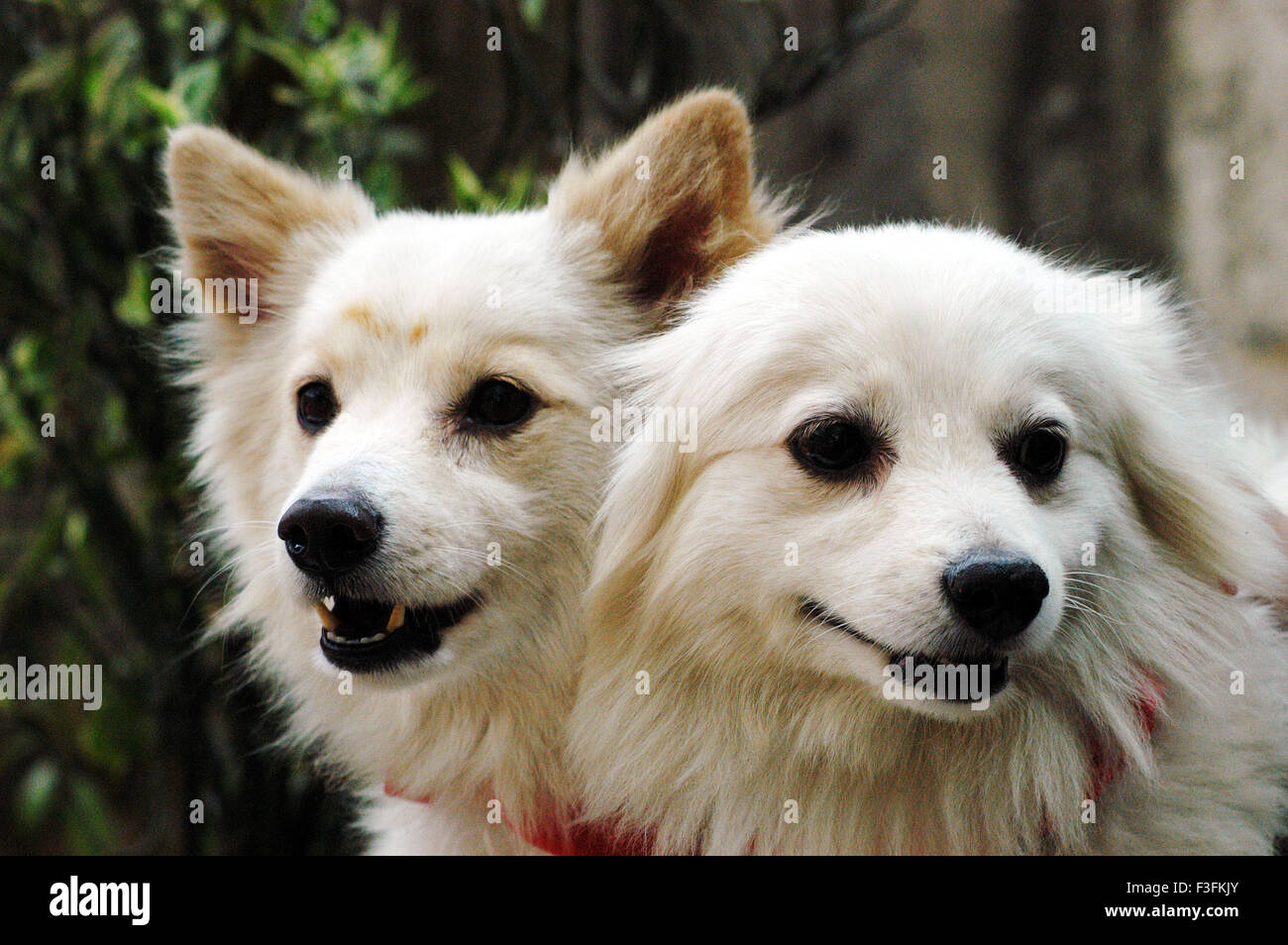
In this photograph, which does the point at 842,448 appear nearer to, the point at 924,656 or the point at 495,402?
the point at 924,656

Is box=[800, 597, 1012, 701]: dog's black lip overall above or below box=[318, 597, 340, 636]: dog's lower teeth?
above

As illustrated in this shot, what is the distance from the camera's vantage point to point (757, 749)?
1.88m

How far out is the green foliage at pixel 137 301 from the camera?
130 inches

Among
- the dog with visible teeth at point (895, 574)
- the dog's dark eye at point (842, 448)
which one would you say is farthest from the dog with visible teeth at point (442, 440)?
the dog's dark eye at point (842, 448)

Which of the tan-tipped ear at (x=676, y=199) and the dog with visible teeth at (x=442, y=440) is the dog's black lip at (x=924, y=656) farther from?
the tan-tipped ear at (x=676, y=199)

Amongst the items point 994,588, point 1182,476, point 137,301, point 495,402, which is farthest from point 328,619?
point 137,301

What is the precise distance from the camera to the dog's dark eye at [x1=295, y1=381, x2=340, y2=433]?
7.43 feet

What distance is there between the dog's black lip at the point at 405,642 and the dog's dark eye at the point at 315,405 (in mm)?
422

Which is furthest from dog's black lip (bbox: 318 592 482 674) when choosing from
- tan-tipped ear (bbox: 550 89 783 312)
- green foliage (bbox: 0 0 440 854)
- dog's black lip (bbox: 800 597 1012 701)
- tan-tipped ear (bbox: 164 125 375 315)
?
green foliage (bbox: 0 0 440 854)

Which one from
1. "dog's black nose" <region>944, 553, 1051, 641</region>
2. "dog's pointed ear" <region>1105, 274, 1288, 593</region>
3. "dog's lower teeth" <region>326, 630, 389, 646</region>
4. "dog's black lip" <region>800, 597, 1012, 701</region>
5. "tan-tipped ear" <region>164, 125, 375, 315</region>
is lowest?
"dog's lower teeth" <region>326, 630, 389, 646</region>

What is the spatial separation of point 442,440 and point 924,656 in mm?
903

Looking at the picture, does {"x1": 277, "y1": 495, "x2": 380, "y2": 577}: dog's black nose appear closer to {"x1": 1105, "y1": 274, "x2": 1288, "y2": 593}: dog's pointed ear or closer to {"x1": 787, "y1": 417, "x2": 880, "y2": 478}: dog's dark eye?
{"x1": 787, "y1": 417, "x2": 880, "y2": 478}: dog's dark eye
